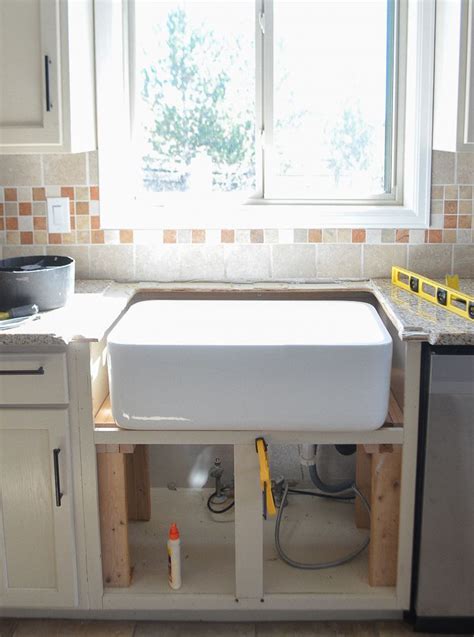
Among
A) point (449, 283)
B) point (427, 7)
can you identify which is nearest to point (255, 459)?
point (449, 283)

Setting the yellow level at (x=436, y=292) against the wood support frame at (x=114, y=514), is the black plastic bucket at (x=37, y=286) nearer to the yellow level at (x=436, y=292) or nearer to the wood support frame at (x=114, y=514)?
the wood support frame at (x=114, y=514)

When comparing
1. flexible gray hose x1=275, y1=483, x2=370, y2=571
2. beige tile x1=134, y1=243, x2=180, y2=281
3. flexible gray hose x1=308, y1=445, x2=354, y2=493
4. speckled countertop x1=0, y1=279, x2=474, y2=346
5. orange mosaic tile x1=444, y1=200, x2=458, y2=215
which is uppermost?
orange mosaic tile x1=444, y1=200, x2=458, y2=215

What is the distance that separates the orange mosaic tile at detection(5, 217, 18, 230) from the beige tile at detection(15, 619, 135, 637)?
1.14m

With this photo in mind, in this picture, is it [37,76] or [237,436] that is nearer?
[237,436]

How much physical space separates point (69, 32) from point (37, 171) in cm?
50

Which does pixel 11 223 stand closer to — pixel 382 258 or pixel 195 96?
pixel 195 96

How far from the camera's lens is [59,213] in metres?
2.66

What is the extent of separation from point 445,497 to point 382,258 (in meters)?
0.83

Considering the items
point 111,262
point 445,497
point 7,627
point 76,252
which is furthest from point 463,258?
point 7,627

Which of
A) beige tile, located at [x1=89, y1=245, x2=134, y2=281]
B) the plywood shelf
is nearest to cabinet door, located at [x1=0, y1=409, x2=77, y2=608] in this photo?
the plywood shelf

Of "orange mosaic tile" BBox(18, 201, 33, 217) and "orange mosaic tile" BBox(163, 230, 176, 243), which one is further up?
"orange mosaic tile" BBox(18, 201, 33, 217)

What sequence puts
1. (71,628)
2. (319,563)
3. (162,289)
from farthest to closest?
(162,289) → (319,563) → (71,628)

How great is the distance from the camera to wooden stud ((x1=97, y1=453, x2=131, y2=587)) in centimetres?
219

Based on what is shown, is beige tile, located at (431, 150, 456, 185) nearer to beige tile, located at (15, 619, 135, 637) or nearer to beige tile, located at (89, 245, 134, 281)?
beige tile, located at (89, 245, 134, 281)
